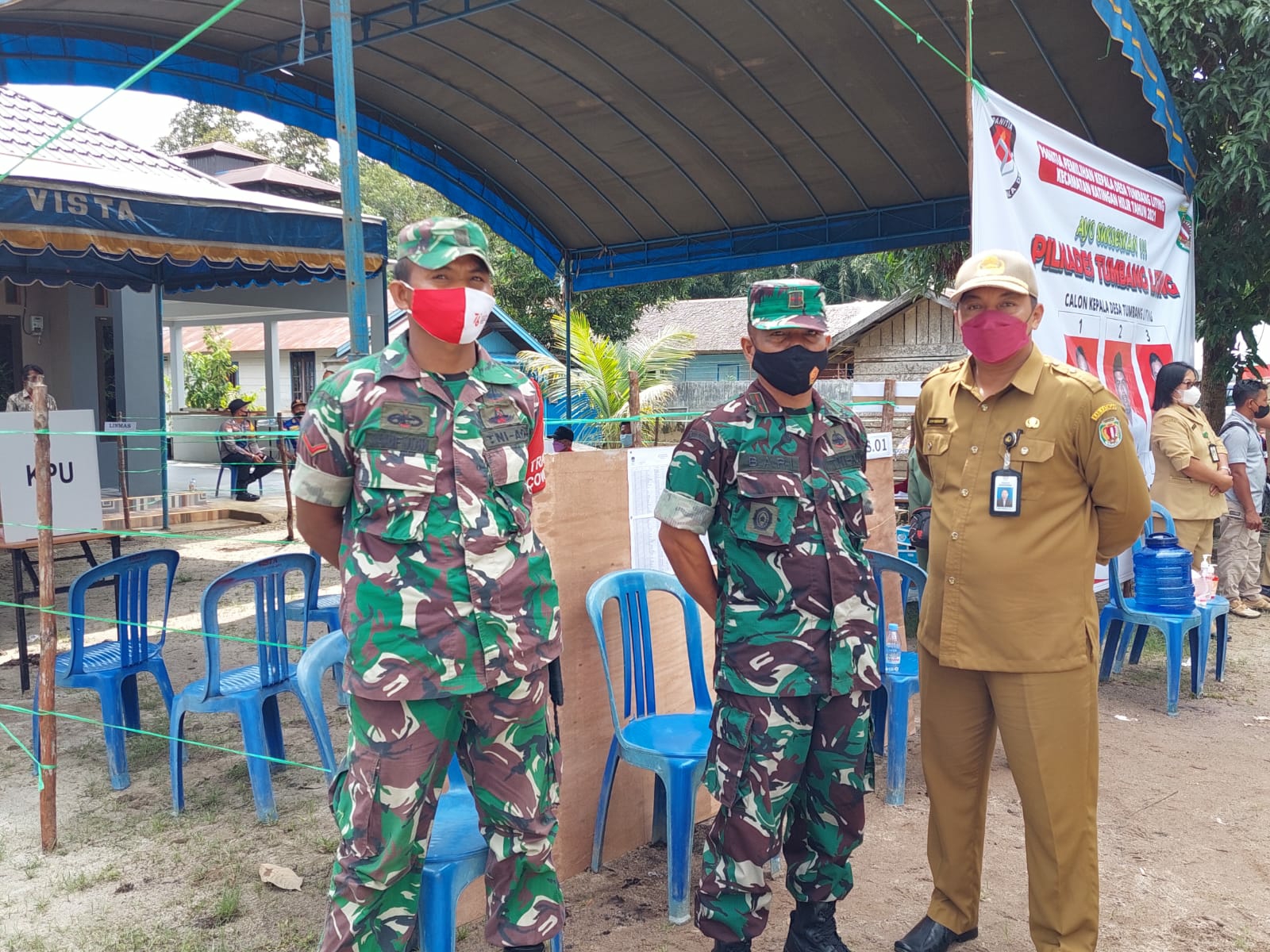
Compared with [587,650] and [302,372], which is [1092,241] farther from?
[302,372]

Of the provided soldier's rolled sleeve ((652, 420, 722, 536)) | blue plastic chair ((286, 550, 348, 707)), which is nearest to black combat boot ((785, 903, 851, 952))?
soldier's rolled sleeve ((652, 420, 722, 536))

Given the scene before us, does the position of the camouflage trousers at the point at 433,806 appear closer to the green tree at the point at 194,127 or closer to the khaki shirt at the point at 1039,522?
the khaki shirt at the point at 1039,522

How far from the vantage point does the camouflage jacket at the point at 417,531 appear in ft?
7.05

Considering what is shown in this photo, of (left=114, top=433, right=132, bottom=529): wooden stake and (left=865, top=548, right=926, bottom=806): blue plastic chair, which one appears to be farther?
(left=114, top=433, right=132, bottom=529): wooden stake

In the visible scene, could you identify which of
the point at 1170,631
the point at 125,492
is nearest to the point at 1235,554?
the point at 1170,631

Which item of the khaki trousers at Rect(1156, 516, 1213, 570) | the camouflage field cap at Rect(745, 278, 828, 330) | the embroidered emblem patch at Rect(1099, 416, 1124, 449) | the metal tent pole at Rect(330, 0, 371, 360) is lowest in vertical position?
the khaki trousers at Rect(1156, 516, 1213, 570)

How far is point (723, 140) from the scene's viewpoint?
25.7 feet

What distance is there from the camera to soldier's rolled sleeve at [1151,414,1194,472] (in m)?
5.84

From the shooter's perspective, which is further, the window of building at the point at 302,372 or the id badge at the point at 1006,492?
the window of building at the point at 302,372

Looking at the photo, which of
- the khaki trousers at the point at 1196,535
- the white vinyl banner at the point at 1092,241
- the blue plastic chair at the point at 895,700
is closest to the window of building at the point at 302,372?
the white vinyl banner at the point at 1092,241

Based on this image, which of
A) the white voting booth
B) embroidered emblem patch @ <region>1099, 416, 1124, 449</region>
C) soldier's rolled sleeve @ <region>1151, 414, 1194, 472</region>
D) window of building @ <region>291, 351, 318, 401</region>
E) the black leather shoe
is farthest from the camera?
window of building @ <region>291, 351, 318, 401</region>

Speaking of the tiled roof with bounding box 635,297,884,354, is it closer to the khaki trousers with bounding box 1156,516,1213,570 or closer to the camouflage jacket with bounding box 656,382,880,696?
the khaki trousers with bounding box 1156,516,1213,570

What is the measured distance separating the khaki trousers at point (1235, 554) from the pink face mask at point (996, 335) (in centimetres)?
515

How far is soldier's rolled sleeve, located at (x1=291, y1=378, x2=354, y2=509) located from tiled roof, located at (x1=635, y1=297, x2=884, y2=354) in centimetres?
2606
